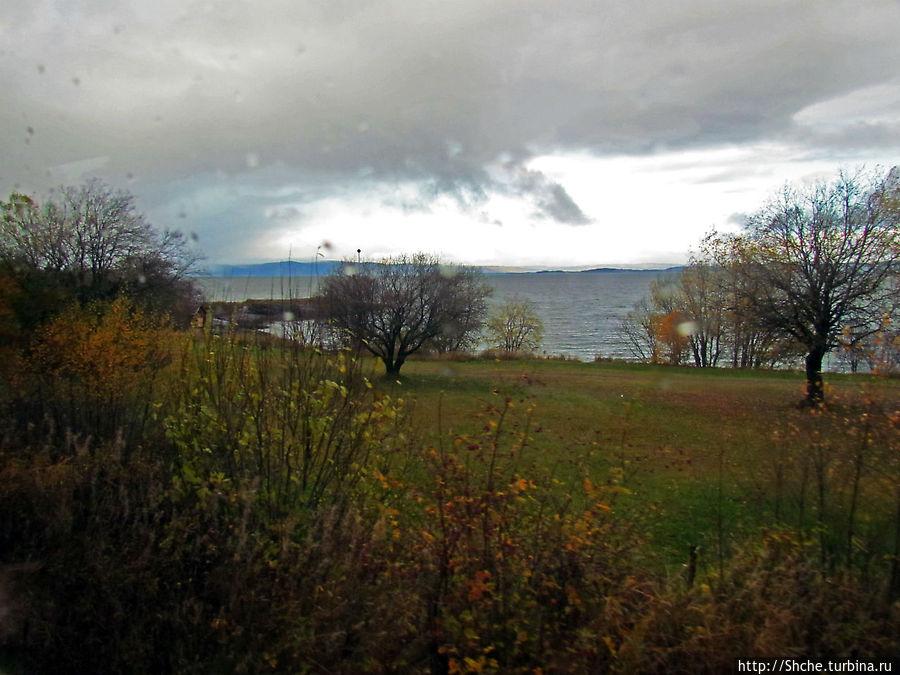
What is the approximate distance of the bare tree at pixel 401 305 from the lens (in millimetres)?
25031

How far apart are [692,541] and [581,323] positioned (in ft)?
293

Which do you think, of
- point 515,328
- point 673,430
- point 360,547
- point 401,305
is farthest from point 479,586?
point 515,328

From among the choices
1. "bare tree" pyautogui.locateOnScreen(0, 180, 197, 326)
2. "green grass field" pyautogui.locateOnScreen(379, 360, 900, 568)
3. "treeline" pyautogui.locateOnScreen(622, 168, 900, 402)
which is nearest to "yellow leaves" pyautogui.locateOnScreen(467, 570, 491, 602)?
"green grass field" pyautogui.locateOnScreen(379, 360, 900, 568)

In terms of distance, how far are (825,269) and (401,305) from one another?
1582 cm

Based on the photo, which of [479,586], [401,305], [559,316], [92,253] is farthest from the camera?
[559,316]

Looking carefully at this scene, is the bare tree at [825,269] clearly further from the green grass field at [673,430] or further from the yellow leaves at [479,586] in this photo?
the yellow leaves at [479,586]

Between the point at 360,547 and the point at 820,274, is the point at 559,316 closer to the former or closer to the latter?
the point at 820,274

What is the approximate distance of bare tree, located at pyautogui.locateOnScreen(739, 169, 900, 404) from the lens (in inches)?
722

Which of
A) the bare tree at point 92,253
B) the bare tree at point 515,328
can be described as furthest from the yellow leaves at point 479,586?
the bare tree at point 515,328

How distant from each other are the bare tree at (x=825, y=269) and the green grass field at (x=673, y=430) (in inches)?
84.7

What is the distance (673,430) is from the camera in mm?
18078

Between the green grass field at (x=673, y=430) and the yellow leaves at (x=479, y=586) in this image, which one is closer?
the yellow leaves at (x=479, y=586)

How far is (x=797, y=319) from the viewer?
19359 mm

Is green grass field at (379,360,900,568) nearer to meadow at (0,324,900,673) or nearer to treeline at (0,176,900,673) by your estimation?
meadow at (0,324,900,673)
